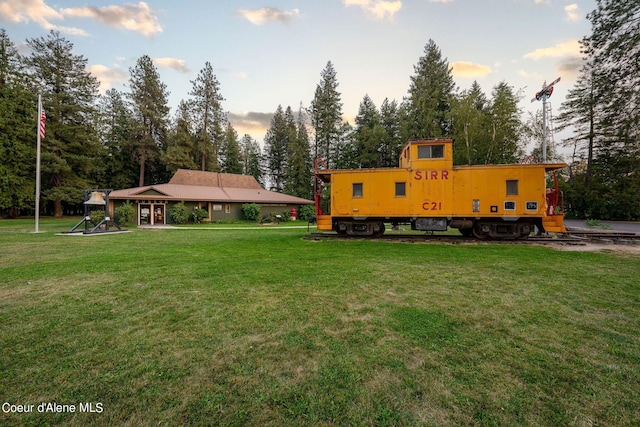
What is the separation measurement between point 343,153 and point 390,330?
3901cm

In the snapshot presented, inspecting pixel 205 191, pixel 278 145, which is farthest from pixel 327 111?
pixel 205 191

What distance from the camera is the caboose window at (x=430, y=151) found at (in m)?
11.1

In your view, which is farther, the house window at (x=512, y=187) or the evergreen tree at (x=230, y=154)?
the evergreen tree at (x=230, y=154)

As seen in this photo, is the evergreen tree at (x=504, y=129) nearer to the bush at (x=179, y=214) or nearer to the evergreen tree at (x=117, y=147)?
the bush at (x=179, y=214)

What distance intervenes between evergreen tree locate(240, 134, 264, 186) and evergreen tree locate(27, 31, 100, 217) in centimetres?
2368

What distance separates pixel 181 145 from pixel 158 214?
17.7 meters

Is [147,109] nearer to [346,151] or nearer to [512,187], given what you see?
[346,151]

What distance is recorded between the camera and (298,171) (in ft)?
136

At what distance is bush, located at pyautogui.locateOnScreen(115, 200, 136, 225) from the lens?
21297mm

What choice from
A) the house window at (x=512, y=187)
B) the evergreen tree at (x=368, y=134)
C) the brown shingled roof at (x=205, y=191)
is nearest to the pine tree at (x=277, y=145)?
the evergreen tree at (x=368, y=134)

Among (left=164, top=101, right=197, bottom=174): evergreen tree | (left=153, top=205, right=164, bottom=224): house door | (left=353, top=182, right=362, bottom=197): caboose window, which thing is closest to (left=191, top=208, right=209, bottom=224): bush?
(left=153, top=205, right=164, bottom=224): house door

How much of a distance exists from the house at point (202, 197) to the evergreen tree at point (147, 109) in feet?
38.3

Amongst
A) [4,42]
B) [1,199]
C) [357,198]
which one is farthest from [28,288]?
[4,42]

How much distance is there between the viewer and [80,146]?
3391cm
